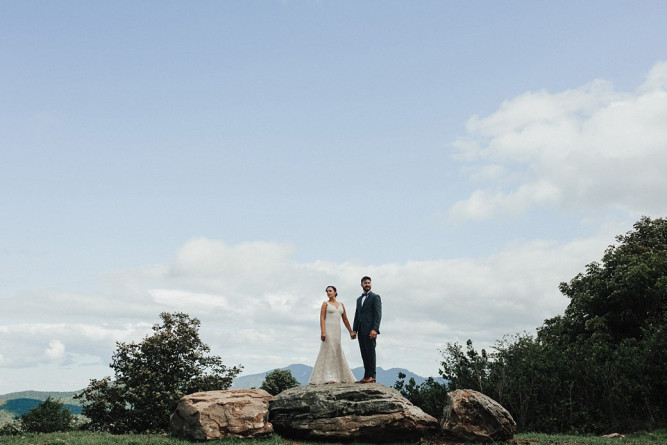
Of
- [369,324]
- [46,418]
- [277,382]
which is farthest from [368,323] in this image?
[46,418]

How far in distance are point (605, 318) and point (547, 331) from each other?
7.07 metres

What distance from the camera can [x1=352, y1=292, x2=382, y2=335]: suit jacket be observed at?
19.1 metres

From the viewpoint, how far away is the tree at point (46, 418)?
5300cm

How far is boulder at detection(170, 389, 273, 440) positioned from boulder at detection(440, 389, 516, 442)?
20.5ft

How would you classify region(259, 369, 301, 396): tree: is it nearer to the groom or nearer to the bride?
the bride

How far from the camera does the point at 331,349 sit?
64.3 ft

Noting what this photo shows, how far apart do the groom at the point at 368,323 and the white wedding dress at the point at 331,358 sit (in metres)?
0.75

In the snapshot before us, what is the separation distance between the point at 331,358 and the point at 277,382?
110 feet

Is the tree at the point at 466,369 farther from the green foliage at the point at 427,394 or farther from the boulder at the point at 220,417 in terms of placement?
the boulder at the point at 220,417

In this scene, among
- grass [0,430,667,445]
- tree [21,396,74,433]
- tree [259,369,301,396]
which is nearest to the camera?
grass [0,430,667,445]

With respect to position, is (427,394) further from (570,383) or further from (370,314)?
(370,314)

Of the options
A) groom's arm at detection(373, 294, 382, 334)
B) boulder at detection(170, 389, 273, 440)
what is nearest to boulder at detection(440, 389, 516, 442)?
groom's arm at detection(373, 294, 382, 334)

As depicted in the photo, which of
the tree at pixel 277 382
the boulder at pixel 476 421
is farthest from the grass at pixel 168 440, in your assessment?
the tree at pixel 277 382

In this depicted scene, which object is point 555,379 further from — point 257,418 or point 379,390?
point 257,418
